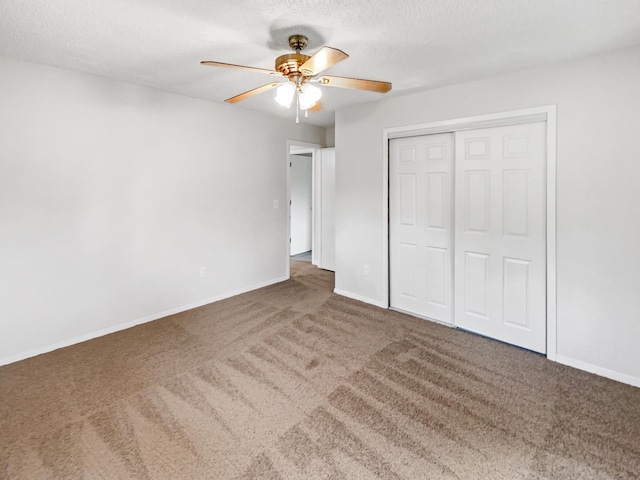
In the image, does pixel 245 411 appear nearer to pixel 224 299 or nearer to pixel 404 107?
pixel 224 299

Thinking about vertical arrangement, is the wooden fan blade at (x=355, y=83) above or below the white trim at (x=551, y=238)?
above

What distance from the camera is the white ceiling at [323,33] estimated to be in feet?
5.94

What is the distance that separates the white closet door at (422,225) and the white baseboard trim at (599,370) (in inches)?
37.8

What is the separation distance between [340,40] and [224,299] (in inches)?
119

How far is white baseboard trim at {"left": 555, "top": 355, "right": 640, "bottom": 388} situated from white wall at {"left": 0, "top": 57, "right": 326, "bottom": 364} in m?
3.35

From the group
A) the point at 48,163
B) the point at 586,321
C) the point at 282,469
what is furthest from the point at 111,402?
the point at 586,321

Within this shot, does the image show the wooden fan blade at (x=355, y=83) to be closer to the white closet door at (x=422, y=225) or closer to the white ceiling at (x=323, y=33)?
the white ceiling at (x=323, y=33)

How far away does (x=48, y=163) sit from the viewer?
2693 millimetres

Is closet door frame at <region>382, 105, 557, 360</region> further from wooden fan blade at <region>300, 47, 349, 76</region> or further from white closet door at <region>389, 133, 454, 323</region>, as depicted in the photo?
wooden fan blade at <region>300, 47, 349, 76</region>

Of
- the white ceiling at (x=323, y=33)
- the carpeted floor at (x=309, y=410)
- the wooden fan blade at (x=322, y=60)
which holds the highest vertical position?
the white ceiling at (x=323, y=33)

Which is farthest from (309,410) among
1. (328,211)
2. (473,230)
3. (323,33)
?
(328,211)

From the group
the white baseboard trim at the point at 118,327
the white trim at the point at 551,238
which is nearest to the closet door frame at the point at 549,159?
the white trim at the point at 551,238

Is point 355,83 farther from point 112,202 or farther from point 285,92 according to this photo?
point 112,202

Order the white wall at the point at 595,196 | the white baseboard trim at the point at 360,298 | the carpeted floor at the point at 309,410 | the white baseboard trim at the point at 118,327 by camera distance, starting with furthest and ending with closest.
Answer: the white baseboard trim at the point at 360,298
the white baseboard trim at the point at 118,327
the white wall at the point at 595,196
the carpeted floor at the point at 309,410
